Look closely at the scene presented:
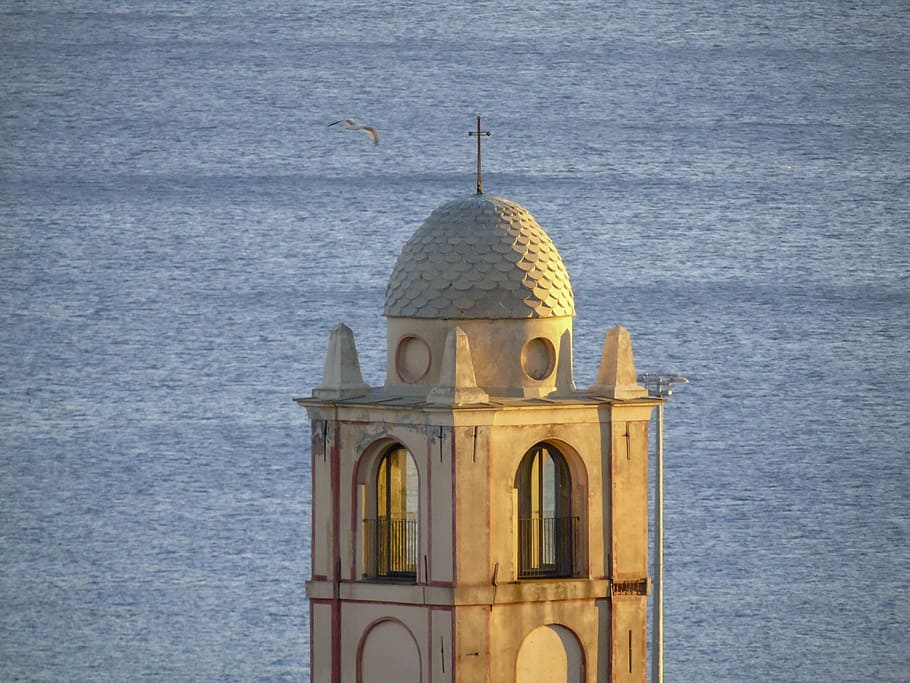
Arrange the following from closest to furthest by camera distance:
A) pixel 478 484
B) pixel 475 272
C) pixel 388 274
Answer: pixel 478 484
pixel 475 272
pixel 388 274

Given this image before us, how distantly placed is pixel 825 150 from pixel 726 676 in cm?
2663

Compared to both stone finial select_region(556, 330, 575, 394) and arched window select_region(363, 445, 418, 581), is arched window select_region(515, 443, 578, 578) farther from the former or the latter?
arched window select_region(363, 445, 418, 581)

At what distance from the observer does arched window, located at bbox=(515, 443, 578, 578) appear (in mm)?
15967

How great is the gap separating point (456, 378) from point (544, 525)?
1000mm

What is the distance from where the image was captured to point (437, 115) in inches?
2477

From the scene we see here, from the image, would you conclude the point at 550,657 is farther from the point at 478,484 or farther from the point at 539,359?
the point at 539,359

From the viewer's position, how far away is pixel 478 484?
1556 centimetres

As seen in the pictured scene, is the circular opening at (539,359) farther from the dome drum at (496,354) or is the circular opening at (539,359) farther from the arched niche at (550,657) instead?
the arched niche at (550,657)

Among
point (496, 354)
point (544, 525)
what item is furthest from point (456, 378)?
point (544, 525)

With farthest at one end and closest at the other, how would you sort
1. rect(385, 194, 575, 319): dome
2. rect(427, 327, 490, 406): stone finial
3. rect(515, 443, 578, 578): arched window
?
rect(515, 443, 578, 578): arched window, rect(385, 194, 575, 319): dome, rect(427, 327, 490, 406): stone finial

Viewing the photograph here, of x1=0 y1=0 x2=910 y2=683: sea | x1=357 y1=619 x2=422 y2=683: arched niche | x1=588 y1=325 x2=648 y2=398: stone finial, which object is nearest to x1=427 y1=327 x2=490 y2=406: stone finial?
x1=588 y1=325 x2=648 y2=398: stone finial

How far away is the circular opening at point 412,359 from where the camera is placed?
51.9 ft

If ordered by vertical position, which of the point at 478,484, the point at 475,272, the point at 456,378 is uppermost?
the point at 475,272

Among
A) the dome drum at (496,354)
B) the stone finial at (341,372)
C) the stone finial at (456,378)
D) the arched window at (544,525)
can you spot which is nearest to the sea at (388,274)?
the arched window at (544,525)
